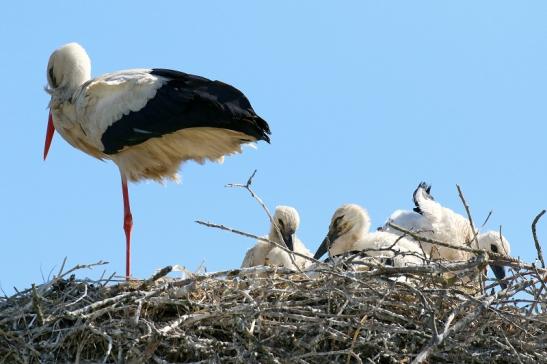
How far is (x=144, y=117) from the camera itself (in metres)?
7.79

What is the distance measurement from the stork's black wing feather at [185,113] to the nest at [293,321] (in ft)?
5.00

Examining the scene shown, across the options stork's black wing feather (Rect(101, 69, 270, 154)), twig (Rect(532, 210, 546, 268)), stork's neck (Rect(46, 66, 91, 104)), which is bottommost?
twig (Rect(532, 210, 546, 268))

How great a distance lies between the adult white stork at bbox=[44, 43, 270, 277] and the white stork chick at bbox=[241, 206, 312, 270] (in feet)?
1.75

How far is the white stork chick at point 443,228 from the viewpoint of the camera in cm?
874

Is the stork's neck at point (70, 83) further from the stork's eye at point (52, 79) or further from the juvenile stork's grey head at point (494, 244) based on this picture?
the juvenile stork's grey head at point (494, 244)

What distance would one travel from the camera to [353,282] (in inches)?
236

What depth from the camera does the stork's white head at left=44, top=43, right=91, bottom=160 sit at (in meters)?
8.30

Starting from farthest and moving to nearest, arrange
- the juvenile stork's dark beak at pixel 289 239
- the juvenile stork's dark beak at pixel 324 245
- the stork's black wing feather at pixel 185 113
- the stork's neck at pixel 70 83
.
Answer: the juvenile stork's dark beak at pixel 324 245 → the stork's neck at pixel 70 83 → the juvenile stork's dark beak at pixel 289 239 → the stork's black wing feather at pixel 185 113

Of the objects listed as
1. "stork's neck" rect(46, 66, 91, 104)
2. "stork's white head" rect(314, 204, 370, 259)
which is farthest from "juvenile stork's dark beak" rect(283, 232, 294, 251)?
"stork's neck" rect(46, 66, 91, 104)

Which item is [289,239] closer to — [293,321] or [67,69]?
[67,69]

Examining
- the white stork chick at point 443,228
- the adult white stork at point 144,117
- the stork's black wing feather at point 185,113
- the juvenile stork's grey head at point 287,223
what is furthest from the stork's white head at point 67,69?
the white stork chick at point 443,228

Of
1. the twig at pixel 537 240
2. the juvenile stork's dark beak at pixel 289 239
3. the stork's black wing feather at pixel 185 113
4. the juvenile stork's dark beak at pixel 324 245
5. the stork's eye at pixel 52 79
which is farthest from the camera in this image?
the juvenile stork's dark beak at pixel 324 245

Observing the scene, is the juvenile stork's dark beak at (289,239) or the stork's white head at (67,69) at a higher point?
the stork's white head at (67,69)

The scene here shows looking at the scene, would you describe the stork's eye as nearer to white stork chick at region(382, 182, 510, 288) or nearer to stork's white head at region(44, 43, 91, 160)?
stork's white head at region(44, 43, 91, 160)
